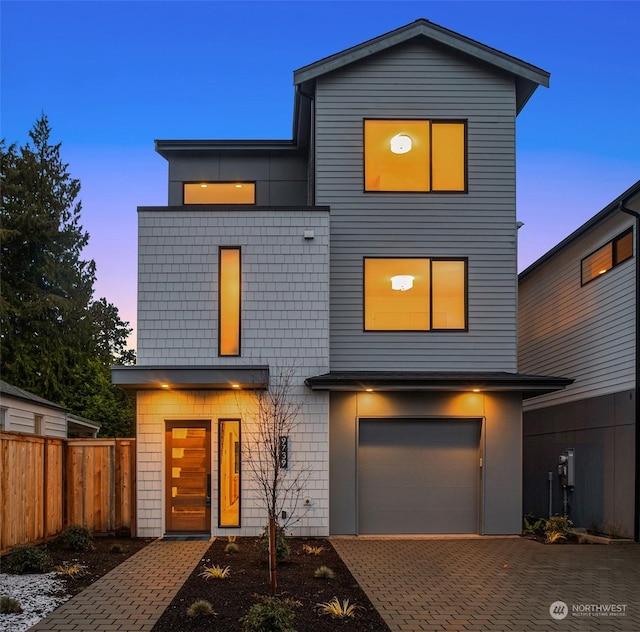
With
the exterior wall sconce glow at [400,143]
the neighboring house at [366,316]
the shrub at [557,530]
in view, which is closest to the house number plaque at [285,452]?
the neighboring house at [366,316]

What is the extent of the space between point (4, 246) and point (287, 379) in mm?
23331

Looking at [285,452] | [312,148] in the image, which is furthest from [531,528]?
[312,148]

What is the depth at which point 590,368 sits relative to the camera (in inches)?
615

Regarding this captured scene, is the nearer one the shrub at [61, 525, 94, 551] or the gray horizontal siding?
the shrub at [61, 525, 94, 551]

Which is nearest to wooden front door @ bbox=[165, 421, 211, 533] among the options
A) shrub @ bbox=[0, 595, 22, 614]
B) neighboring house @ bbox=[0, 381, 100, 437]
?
neighboring house @ bbox=[0, 381, 100, 437]

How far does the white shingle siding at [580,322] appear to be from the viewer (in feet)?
46.0

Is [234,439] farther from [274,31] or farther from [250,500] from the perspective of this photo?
[274,31]

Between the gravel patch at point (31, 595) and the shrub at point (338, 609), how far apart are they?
301 centimetres

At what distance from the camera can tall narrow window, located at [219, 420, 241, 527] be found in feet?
43.1

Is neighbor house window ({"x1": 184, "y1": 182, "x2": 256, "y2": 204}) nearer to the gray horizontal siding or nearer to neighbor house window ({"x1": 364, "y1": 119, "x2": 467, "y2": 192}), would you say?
the gray horizontal siding

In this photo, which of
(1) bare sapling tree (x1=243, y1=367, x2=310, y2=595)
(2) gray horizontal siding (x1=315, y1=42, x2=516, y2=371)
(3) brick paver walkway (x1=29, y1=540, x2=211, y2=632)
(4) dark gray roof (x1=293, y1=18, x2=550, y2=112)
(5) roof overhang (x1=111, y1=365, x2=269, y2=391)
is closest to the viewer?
(3) brick paver walkway (x1=29, y1=540, x2=211, y2=632)

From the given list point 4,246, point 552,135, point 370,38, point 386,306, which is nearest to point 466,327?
point 386,306

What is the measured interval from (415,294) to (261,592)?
7430 millimetres

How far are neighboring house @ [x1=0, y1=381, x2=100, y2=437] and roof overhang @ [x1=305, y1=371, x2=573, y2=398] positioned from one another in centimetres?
837
